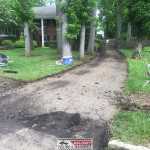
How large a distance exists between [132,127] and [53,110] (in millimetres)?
2357

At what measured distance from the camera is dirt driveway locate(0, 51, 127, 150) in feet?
20.2

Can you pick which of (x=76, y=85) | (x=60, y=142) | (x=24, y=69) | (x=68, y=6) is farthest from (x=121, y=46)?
(x=60, y=142)

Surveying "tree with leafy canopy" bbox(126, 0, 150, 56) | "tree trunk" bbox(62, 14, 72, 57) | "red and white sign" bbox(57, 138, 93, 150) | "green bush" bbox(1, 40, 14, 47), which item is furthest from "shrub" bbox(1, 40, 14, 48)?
"red and white sign" bbox(57, 138, 93, 150)

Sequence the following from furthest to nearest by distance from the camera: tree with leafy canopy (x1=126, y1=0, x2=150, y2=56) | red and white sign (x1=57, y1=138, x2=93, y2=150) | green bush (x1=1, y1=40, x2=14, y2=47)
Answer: green bush (x1=1, y1=40, x2=14, y2=47) < tree with leafy canopy (x1=126, y1=0, x2=150, y2=56) < red and white sign (x1=57, y1=138, x2=93, y2=150)

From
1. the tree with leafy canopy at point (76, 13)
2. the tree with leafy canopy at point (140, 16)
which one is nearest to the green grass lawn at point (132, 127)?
the tree with leafy canopy at point (76, 13)

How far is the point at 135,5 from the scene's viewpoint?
61.1 feet

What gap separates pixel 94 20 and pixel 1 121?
43.6 feet

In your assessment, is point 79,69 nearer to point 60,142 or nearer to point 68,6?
point 68,6

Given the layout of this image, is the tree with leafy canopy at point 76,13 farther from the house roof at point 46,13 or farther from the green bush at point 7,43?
the house roof at point 46,13

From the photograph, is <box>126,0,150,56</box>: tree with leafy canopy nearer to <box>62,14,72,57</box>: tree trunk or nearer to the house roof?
<box>62,14,72,57</box>: tree trunk

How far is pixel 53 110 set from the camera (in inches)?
315

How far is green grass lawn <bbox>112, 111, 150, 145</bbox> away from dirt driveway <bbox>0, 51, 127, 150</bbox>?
1.06ft

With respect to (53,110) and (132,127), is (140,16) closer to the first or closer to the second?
(53,110)

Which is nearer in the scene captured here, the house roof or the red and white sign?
the red and white sign
